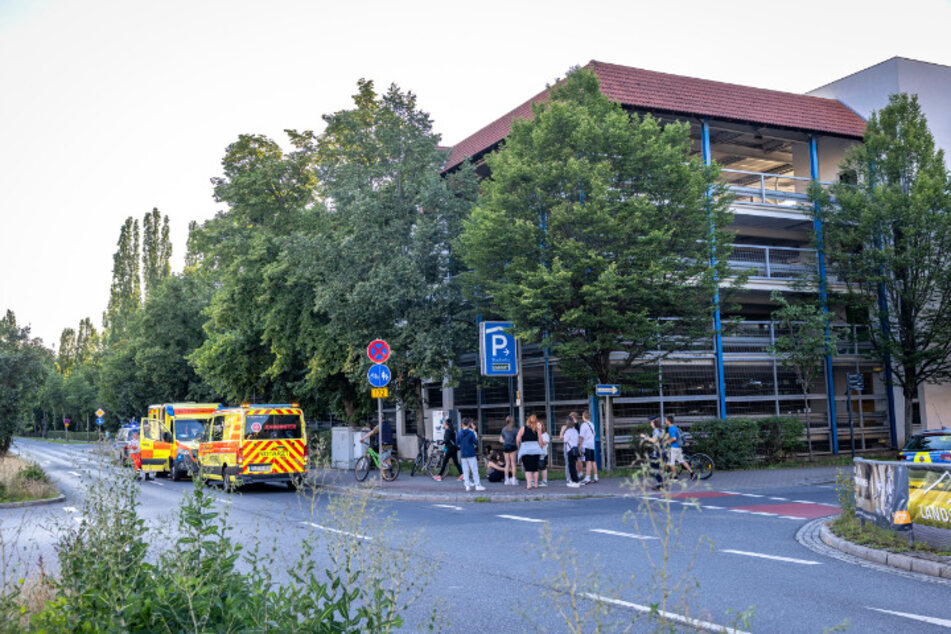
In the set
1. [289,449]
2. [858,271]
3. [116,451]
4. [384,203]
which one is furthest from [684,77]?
[116,451]

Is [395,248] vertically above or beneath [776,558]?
above

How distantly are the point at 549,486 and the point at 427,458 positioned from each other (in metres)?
6.57

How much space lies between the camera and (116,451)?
598 cm

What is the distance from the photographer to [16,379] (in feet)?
78.9

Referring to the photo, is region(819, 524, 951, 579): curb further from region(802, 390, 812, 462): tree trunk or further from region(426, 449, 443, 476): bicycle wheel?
region(802, 390, 812, 462): tree trunk

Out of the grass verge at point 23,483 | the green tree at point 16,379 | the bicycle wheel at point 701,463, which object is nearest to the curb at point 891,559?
the bicycle wheel at point 701,463

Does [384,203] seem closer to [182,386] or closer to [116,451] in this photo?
[116,451]

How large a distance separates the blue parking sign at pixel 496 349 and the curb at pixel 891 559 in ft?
39.5

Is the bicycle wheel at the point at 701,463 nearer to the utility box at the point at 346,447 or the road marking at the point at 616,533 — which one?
the road marking at the point at 616,533

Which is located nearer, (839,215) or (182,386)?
(839,215)

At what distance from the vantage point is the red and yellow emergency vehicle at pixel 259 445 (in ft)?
64.5

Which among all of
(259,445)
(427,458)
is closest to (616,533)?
(259,445)

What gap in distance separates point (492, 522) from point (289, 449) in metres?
8.76

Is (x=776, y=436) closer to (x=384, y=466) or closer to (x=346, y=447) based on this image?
(x=384, y=466)
